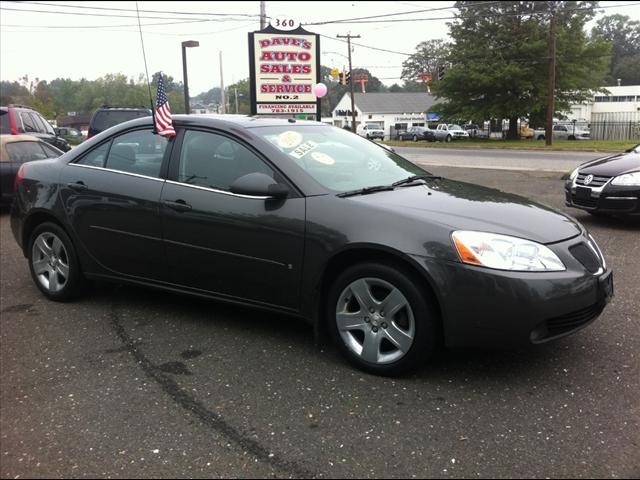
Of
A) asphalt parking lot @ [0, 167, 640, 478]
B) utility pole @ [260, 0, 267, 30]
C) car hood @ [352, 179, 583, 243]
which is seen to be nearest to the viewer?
asphalt parking lot @ [0, 167, 640, 478]

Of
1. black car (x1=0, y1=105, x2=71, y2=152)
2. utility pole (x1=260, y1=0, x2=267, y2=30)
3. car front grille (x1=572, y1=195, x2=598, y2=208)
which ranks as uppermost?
utility pole (x1=260, y1=0, x2=267, y2=30)

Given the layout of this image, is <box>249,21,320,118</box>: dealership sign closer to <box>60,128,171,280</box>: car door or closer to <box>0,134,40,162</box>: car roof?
<box>0,134,40,162</box>: car roof

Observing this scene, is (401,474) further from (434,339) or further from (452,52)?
(452,52)

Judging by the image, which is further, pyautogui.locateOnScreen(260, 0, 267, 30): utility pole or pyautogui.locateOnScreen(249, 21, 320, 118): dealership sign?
pyautogui.locateOnScreen(260, 0, 267, 30): utility pole

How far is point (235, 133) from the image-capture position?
3.97 m

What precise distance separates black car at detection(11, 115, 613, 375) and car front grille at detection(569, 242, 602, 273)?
15mm

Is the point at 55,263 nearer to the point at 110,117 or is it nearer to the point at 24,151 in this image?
the point at 24,151

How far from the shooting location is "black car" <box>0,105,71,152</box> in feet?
37.6

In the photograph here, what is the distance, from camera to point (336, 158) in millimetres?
4078

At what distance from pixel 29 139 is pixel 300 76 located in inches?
335

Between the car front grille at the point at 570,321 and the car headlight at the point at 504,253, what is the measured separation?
10.5 inches

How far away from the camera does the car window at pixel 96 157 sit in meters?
4.58

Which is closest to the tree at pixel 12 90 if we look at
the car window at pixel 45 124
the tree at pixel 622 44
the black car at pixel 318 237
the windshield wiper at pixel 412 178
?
the car window at pixel 45 124

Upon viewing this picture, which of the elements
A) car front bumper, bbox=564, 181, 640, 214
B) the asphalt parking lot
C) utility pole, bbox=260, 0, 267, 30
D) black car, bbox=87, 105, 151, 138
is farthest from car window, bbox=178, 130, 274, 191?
utility pole, bbox=260, 0, 267, 30
